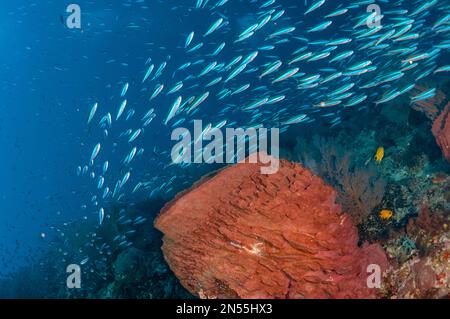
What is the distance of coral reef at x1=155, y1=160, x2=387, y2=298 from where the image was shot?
3.69 m

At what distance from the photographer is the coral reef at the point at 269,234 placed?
3.69 metres

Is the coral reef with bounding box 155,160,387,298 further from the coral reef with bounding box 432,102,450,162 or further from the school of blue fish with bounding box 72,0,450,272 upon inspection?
the school of blue fish with bounding box 72,0,450,272

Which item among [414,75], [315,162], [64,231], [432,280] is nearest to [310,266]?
[432,280]

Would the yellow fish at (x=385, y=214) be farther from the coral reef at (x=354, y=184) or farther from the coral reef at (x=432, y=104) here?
the coral reef at (x=432, y=104)

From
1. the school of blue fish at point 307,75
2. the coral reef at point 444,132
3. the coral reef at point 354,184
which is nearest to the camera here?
the coral reef at point 354,184

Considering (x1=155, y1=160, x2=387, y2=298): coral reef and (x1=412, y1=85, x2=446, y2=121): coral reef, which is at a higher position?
(x1=155, y1=160, x2=387, y2=298): coral reef

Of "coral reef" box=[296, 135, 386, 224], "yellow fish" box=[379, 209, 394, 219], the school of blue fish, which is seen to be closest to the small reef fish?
"yellow fish" box=[379, 209, 394, 219]

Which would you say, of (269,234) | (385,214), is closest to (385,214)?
(385,214)

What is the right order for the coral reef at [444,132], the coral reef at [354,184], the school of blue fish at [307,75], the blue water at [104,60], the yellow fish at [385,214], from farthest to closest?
1. the blue water at [104,60]
2. the school of blue fish at [307,75]
3. the coral reef at [444,132]
4. the coral reef at [354,184]
5. the yellow fish at [385,214]

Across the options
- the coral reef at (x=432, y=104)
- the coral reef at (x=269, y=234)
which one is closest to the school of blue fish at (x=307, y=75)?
the coral reef at (x=432, y=104)

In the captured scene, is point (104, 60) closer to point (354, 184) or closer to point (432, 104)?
point (432, 104)

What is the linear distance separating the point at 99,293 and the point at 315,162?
6.74 m

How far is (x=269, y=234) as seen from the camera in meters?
3.79
